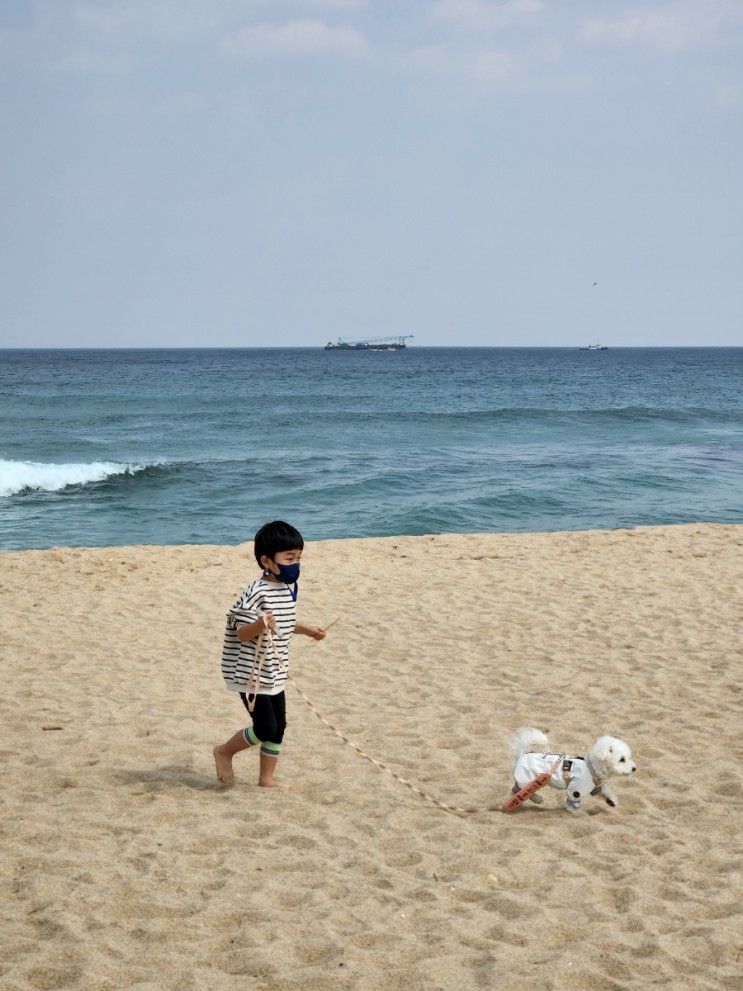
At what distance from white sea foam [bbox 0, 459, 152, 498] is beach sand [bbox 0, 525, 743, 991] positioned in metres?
9.76

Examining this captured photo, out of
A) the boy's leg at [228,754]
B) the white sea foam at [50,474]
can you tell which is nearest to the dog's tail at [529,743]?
the boy's leg at [228,754]

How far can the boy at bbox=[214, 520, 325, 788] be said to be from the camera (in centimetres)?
432

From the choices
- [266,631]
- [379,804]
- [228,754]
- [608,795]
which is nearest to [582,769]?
[608,795]

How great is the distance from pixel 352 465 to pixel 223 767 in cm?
1739

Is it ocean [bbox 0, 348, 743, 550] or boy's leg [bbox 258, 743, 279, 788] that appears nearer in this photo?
boy's leg [bbox 258, 743, 279, 788]

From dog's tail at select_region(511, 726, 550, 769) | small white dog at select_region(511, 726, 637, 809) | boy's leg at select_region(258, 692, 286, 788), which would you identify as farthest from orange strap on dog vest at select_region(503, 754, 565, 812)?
boy's leg at select_region(258, 692, 286, 788)

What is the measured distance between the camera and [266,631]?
14.2 ft

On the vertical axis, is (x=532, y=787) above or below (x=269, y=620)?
below

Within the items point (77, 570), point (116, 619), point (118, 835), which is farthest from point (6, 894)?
point (77, 570)

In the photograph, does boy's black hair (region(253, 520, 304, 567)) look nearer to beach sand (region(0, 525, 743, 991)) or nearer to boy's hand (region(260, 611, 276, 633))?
boy's hand (region(260, 611, 276, 633))

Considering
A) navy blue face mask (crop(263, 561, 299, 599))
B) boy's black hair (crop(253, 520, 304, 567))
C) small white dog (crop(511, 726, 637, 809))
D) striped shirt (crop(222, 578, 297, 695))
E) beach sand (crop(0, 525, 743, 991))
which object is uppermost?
boy's black hair (crop(253, 520, 304, 567))

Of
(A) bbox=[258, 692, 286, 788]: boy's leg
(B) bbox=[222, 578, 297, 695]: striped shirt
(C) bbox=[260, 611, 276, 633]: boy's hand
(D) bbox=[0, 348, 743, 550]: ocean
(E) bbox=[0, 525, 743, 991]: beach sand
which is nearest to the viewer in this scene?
(E) bbox=[0, 525, 743, 991]: beach sand

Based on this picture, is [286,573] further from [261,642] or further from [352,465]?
[352,465]

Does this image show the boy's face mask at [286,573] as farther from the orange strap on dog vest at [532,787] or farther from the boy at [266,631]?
the orange strap on dog vest at [532,787]
